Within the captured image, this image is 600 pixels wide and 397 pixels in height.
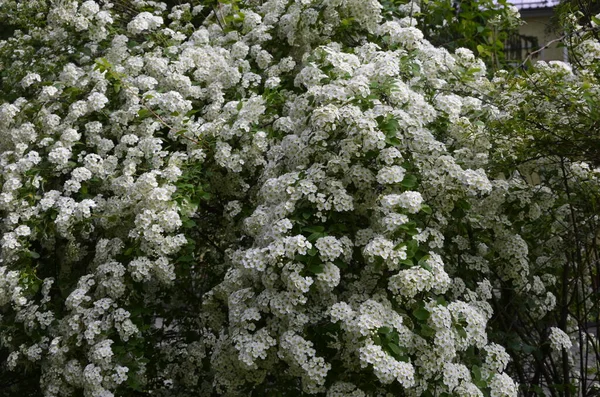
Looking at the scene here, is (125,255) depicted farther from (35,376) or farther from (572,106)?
(572,106)

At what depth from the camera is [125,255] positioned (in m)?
3.86

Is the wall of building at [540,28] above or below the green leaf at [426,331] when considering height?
above

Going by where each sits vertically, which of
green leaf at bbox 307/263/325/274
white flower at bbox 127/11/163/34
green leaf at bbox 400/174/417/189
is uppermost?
green leaf at bbox 400/174/417/189

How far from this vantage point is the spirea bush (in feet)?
10.1

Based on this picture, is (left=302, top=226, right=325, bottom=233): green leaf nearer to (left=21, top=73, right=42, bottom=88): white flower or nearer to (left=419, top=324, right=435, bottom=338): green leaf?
(left=419, top=324, right=435, bottom=338): green leaf

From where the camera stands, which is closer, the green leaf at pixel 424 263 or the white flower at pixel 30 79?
the green leaf at pixel 424 263

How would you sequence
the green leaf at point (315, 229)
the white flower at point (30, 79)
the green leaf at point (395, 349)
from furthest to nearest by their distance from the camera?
the white flower at point (30, 79), the green leaf at point (315, 229), the green leaf at point (395, 349)

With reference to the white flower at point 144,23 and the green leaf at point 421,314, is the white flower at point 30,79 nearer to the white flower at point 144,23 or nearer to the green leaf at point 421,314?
the white flower at point 144,23

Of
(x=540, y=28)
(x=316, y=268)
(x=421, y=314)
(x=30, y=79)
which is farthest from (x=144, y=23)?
(x=540, y=28)

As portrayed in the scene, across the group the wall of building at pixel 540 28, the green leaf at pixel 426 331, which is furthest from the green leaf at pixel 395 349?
the wall of building at pixel 540 28

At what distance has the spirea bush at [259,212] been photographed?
3.08m

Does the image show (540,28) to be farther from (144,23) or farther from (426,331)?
(426,331)

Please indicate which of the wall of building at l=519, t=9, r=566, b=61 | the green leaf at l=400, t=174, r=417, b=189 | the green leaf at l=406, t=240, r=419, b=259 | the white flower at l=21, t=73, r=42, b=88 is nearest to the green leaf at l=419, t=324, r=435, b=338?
the green leaf at l=406, t=240, r=419, b=259

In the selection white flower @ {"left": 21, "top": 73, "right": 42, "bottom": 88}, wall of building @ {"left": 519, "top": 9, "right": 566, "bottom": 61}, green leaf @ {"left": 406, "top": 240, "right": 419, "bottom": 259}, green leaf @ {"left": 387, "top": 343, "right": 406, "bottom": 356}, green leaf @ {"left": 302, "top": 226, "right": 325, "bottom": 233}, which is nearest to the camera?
green leaf @ {"left": 387, "top": 343, "right": 406, "bottom": 356}
